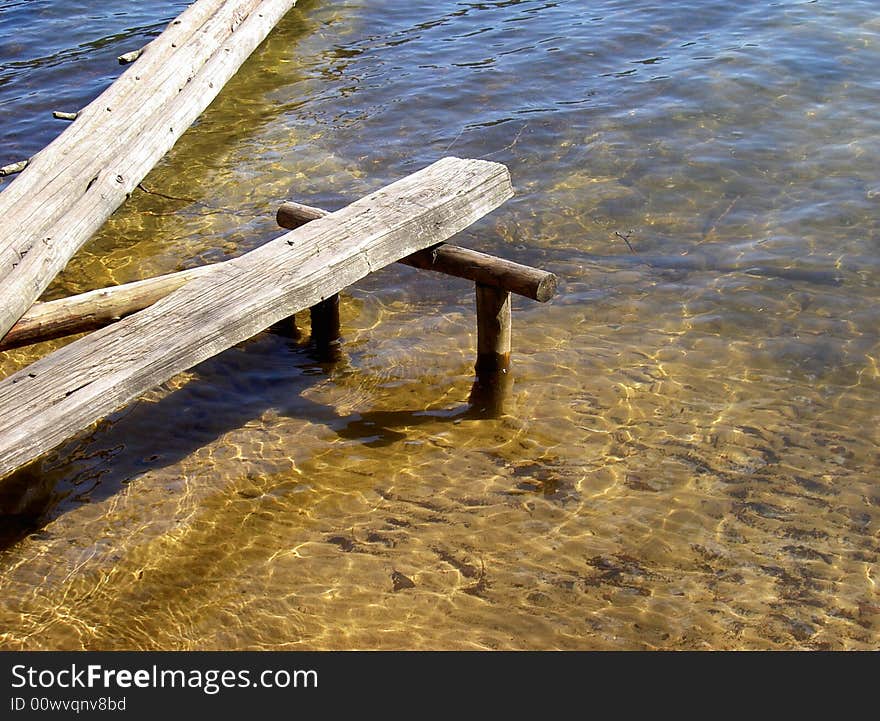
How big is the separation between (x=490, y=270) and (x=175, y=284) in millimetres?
1805

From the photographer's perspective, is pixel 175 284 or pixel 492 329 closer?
pixel 175 284

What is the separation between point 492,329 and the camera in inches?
256

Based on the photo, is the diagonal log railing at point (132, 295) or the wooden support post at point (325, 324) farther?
the wooden support post at point (325, 324)

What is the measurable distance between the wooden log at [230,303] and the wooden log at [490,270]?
6.4 inches

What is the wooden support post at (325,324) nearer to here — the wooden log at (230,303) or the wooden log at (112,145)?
the wooden log at (230,303)

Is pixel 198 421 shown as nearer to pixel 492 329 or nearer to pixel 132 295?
pixel 132 295

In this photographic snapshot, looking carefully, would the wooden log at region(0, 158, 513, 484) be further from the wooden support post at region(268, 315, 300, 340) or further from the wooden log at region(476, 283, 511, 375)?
the wooden support post at region(268, 315, 300, 340)

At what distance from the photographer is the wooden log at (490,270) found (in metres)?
5.89

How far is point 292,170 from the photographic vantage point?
966 centimetres

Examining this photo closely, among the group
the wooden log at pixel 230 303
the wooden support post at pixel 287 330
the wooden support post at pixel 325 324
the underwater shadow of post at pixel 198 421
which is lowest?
the underwater shadow of post at pixel 198 421

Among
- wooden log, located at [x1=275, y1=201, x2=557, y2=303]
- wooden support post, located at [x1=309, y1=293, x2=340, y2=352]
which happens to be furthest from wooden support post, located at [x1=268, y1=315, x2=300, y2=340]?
wooden log, located at [x1=275, y1=201, x2=557, y2=303]

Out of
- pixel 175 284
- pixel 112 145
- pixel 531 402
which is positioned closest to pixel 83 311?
pixel 175 284

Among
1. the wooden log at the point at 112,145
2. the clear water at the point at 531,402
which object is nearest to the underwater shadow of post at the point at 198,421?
the clear water at the point at 531,402

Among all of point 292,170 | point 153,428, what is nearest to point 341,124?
point 292,170
